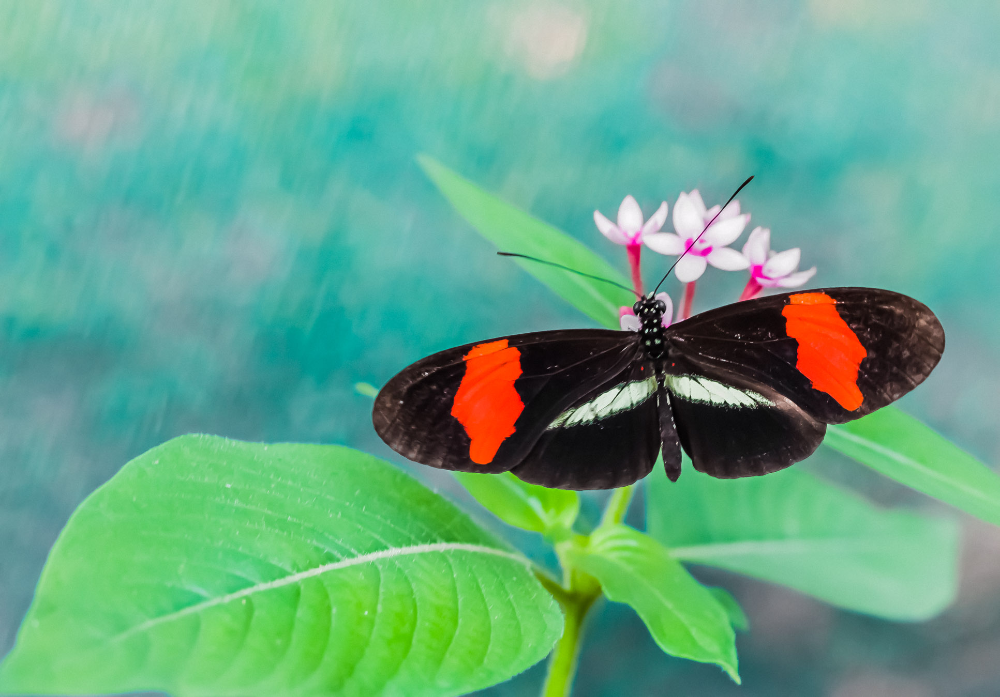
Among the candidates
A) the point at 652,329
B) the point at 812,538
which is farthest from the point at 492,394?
the point at 812,538

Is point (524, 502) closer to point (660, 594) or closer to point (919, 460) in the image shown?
point (660, 594)

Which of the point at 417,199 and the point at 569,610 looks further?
the point at 417,199

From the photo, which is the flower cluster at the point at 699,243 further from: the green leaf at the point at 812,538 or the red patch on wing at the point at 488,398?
the green leaf at the point at 812,538

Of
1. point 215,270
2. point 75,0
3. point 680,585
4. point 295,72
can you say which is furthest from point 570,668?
point 75,0

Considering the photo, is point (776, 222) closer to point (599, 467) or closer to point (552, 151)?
point (552, 151)

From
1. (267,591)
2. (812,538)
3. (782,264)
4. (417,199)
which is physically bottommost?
(267,591)

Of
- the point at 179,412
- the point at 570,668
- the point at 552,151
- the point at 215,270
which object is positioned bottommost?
the point at 570,668
